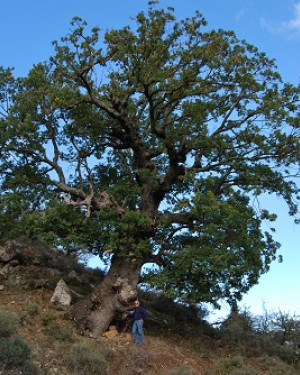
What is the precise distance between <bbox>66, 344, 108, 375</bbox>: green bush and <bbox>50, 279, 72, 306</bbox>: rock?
336 centimetres

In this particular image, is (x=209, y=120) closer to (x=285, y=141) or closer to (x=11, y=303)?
(x=285, y=141)

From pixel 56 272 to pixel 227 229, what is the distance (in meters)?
8.20

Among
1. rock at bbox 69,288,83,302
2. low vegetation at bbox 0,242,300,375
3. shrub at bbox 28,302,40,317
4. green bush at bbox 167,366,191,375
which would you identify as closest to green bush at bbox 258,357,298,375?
low vegetation at bbox 0,242,300,375

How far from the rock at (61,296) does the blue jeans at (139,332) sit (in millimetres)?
2684

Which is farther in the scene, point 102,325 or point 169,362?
point 102,325

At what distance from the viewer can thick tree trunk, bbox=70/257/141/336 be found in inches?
585

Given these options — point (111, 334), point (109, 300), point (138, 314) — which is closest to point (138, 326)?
point (138, 314)

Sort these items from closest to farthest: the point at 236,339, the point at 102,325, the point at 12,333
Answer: the point at 12,333 < the point at 102,325 < the point at 236,339

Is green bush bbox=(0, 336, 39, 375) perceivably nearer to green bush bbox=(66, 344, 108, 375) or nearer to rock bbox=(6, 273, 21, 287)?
green bush bbox=(66, 344, 108, 375)

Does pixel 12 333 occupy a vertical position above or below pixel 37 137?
below

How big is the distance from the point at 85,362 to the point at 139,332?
2.71 m

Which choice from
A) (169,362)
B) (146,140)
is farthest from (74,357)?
(146,140)

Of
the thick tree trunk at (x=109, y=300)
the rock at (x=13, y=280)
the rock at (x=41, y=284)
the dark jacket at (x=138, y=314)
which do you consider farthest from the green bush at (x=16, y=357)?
the rock at (x=13, y=280)

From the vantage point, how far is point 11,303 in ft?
49.1
